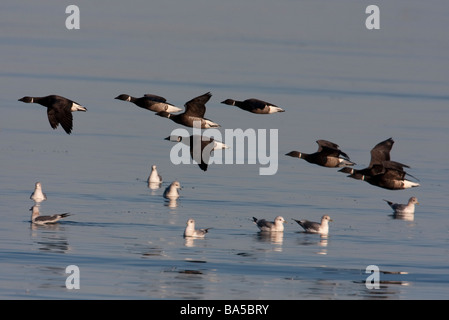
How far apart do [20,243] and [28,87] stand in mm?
29474

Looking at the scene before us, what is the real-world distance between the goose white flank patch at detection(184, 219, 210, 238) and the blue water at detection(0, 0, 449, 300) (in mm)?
350

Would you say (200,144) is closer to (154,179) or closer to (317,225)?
(317,225)

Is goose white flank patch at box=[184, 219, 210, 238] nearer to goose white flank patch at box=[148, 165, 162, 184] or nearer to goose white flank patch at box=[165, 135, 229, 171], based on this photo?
goose white flank patch at box=[165, 135, 229, 171]

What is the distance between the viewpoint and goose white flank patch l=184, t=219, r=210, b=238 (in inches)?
1339

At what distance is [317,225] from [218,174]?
34.1ft

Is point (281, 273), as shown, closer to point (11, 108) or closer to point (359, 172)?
point (359, 172)

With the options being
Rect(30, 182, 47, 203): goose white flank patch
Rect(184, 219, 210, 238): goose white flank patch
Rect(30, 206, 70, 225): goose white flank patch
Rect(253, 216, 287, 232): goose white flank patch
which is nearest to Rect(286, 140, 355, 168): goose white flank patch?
Rect(253, 216, 287, 232): goose white flank patch

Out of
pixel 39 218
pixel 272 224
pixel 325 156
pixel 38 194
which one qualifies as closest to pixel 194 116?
pixel 325 156

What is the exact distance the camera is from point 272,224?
3528 centimetres

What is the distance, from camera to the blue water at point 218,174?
29.9 meters

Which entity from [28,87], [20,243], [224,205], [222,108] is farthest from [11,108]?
[20,243]

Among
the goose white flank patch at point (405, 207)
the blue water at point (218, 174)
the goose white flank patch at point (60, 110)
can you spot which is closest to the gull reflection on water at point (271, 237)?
the blue water at point (218, 174)

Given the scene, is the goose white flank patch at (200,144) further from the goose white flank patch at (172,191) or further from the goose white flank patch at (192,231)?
the goose white flank patch at (172,191)

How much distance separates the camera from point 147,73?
6956 cm
